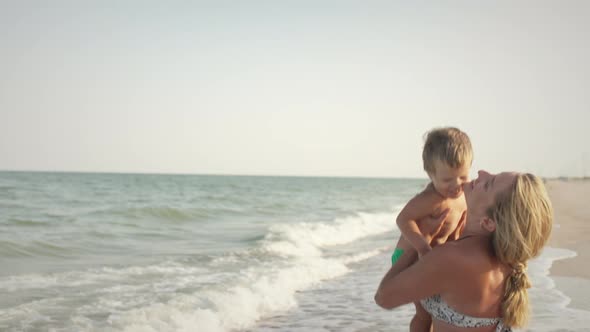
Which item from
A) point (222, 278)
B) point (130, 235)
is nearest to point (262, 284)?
point (222, 278)

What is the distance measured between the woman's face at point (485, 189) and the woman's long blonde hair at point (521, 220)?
0.03 m

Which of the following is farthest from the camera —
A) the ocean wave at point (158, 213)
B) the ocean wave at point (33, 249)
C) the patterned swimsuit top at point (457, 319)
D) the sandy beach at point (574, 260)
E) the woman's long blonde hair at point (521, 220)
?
the ocean wave at point (158, 213)

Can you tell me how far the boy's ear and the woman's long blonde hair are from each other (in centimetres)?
2

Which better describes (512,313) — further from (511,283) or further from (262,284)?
(262,284)

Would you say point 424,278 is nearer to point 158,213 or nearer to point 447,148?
point 447,148

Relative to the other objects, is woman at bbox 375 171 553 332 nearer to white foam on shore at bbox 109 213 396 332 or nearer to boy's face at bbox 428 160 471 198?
boy's face at bbox 428 160 471 198

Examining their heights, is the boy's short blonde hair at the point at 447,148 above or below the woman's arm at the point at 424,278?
above

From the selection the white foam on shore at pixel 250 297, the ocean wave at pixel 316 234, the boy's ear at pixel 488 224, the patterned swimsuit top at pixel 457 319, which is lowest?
the ocean wave at pixel 316 234

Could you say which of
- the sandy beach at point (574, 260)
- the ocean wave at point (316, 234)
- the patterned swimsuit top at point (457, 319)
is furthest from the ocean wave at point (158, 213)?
the patterned swimsuit top at point (457, 319)

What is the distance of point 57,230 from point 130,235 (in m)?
2.16

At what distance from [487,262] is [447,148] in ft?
2.94

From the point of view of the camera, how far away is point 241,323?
6832 millimetres

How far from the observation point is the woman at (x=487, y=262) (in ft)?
8.00

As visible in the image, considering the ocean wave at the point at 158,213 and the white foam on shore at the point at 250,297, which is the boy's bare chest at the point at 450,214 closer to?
the white foam on shore at the point at 250,297
